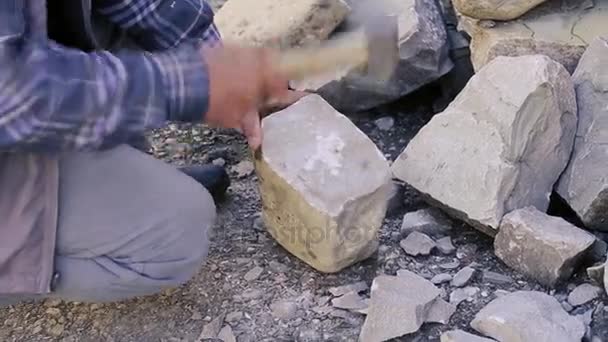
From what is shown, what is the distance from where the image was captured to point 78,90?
1.60 metres

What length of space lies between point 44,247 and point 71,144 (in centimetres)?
28

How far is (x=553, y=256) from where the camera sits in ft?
6.99

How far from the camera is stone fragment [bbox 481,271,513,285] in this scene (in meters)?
2.20

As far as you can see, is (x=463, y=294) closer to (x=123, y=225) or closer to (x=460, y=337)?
(x=460, y=337)

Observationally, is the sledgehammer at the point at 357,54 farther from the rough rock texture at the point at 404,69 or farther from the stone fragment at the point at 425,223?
the stone fragment at the point at 425,223

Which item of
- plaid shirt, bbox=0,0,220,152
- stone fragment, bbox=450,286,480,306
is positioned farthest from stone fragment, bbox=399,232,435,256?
plaid shirt, bbox=0,0,220,152

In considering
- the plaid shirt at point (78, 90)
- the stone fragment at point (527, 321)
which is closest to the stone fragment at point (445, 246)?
the stone fragment at point (527, 321)

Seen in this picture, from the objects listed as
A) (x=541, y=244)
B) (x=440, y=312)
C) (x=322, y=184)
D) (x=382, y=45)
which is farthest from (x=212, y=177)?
(x=541, y=244)

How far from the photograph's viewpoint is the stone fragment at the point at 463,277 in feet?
7.18

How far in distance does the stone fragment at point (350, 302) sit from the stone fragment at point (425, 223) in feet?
0.78

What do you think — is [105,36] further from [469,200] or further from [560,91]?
[560,91]

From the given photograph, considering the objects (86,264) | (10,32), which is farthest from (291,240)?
(10,32)

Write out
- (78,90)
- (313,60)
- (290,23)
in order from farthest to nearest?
(290,23)
(313,60)
(78,90)

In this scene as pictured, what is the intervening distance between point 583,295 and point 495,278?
18 centimetres
